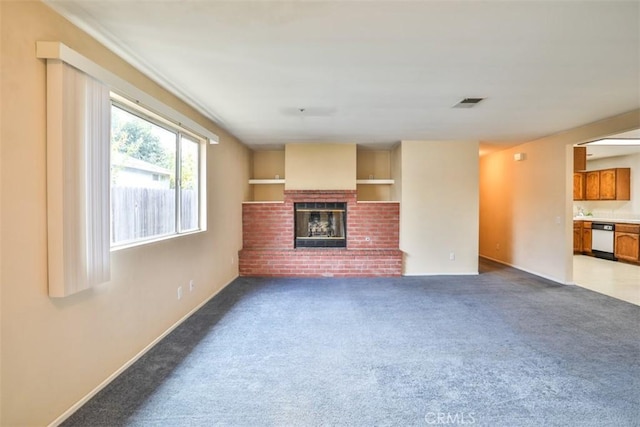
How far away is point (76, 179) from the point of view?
1779mm

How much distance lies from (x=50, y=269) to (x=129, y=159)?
1.12 m

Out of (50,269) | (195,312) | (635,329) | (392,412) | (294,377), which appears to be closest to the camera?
(50,269)

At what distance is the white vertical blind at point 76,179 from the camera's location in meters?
1.68

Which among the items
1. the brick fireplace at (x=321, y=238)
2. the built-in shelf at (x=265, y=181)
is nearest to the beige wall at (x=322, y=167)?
the brick fireplace at (x=321, y=238)

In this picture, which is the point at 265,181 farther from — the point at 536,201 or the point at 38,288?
the point at 536,201

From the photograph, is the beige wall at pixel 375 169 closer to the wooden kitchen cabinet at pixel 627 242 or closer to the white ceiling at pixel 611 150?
the white ceiling at pixel 611 150

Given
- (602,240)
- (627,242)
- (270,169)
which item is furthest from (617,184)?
(270,169)

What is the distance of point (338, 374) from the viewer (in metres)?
2.26

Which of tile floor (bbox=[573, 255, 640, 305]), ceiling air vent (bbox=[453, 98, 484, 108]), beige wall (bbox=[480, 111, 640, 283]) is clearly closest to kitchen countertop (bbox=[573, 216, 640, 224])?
tile floor (bbox=[573, 255, 640, 305])

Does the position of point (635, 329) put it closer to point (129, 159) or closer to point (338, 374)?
point (338, 374)

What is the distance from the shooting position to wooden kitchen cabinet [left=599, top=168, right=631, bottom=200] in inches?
271

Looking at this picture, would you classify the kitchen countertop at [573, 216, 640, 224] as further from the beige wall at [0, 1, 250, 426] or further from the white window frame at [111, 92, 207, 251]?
the beige wall at [0, 1, 250, 426]

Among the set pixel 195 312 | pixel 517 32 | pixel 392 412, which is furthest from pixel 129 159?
pixel 517 32

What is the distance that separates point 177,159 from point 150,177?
56cm
